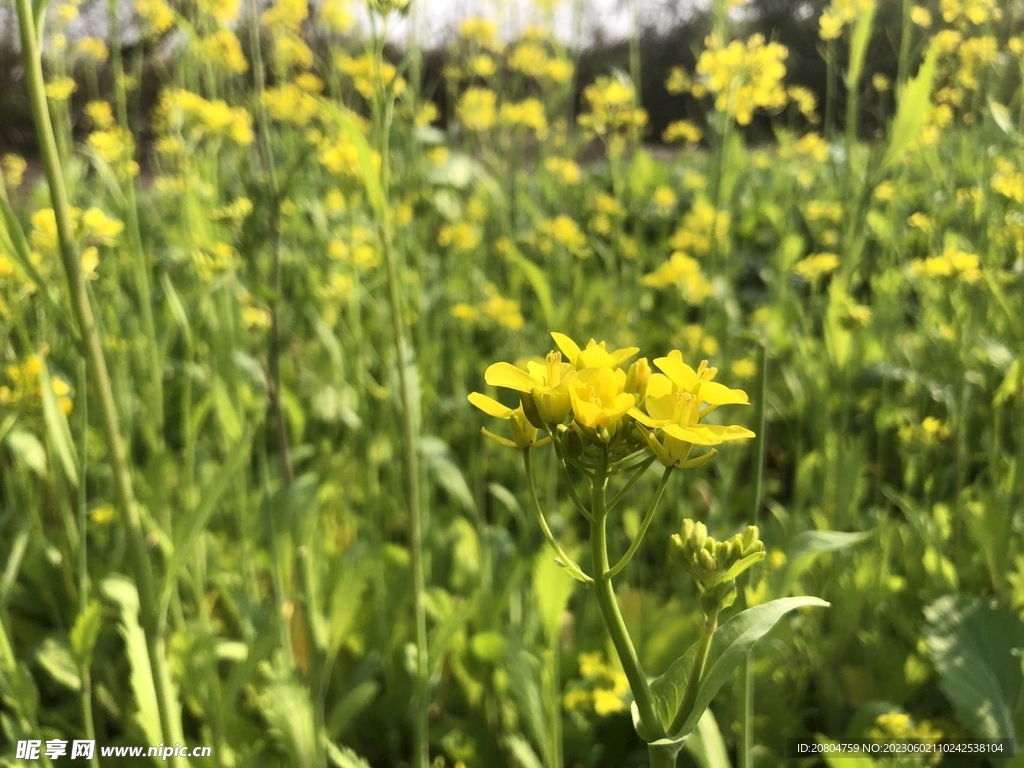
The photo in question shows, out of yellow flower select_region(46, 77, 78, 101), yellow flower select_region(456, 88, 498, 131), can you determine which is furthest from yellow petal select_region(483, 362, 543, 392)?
yellow flower select_region(456, 88, 498, 131)

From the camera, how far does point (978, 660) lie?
0.77 metres

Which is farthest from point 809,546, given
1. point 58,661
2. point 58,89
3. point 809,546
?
point 58,89

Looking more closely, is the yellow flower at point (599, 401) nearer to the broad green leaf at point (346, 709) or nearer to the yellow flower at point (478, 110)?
the broad green leaf at point (346, 709)

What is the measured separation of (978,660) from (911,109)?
2.02ft

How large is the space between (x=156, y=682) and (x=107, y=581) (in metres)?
0.32

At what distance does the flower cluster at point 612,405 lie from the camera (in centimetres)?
36

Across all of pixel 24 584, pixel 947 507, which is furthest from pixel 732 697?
pixel 24 584

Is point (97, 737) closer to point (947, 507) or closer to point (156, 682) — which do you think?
point (156, 682)

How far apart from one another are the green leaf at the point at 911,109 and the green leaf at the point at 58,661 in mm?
1159

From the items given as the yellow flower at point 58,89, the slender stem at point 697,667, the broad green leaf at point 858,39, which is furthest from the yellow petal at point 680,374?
the yellow flower at point 58,89

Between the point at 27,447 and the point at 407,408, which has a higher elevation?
the point at 407,408

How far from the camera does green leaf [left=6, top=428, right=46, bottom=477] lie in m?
0.94

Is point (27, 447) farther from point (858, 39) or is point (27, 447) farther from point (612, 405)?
point (858, 39)

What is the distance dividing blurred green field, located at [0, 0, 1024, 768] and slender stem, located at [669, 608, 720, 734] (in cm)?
13
